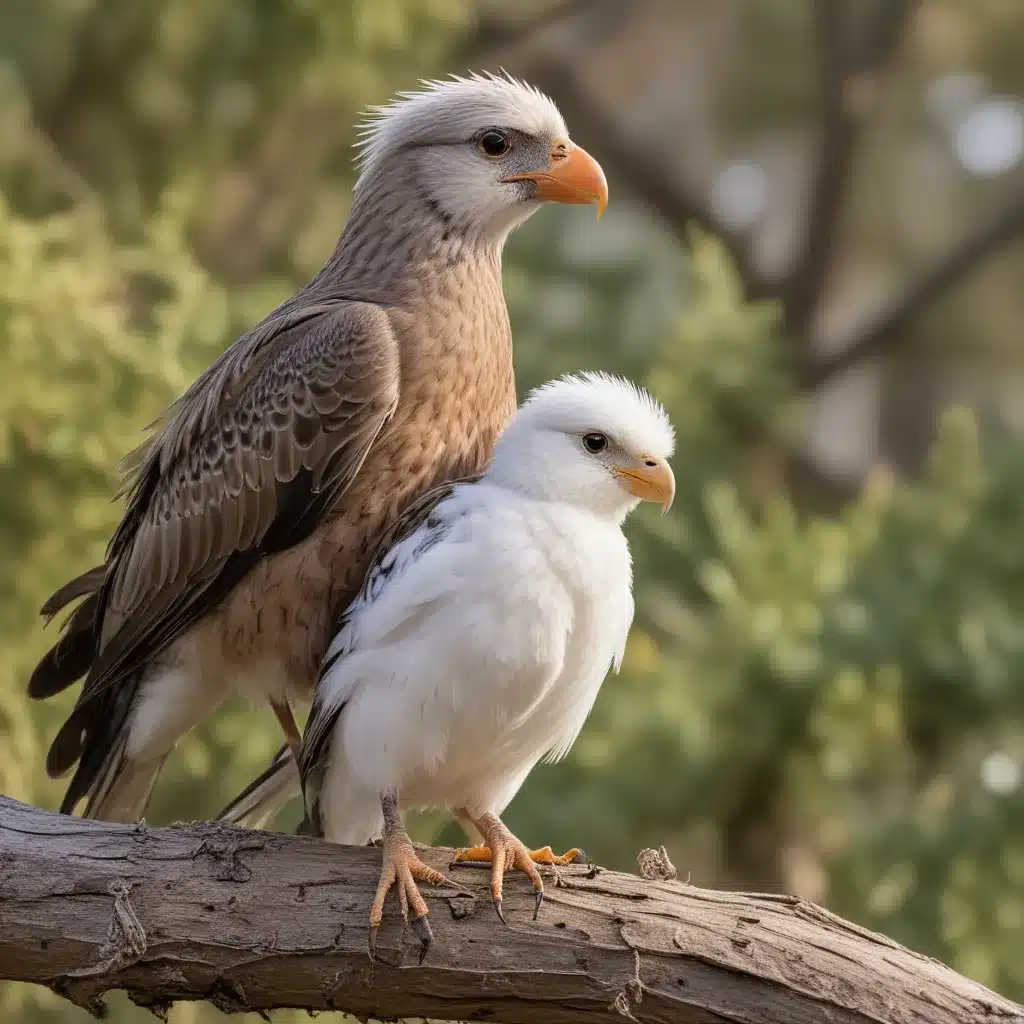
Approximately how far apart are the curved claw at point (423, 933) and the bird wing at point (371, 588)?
1.74 feet

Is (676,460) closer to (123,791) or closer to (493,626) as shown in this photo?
(123,791)

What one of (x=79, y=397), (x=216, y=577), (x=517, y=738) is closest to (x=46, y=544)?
(x=79, y=397)

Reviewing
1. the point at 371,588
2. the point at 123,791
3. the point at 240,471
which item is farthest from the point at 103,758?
the point at 371,588

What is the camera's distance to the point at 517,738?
11.4 feet

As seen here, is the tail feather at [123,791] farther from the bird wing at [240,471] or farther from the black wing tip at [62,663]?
the black wing tip at [62,663]

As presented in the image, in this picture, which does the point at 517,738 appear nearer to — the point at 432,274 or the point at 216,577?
the point at 216,577

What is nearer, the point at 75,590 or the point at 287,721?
the point at 287,721

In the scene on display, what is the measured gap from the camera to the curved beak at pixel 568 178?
3871 millimetres

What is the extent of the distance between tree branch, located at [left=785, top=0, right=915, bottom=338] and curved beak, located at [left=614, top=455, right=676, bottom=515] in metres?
7.55

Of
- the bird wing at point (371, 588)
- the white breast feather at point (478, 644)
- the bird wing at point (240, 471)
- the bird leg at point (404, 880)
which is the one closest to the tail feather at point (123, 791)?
the bird wing at point (240, 471)

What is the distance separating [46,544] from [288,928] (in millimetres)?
2931

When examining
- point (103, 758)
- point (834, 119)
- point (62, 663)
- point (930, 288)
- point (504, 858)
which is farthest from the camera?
point (930, 288)

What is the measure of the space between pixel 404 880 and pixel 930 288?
8548 mm

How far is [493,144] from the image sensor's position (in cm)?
392
